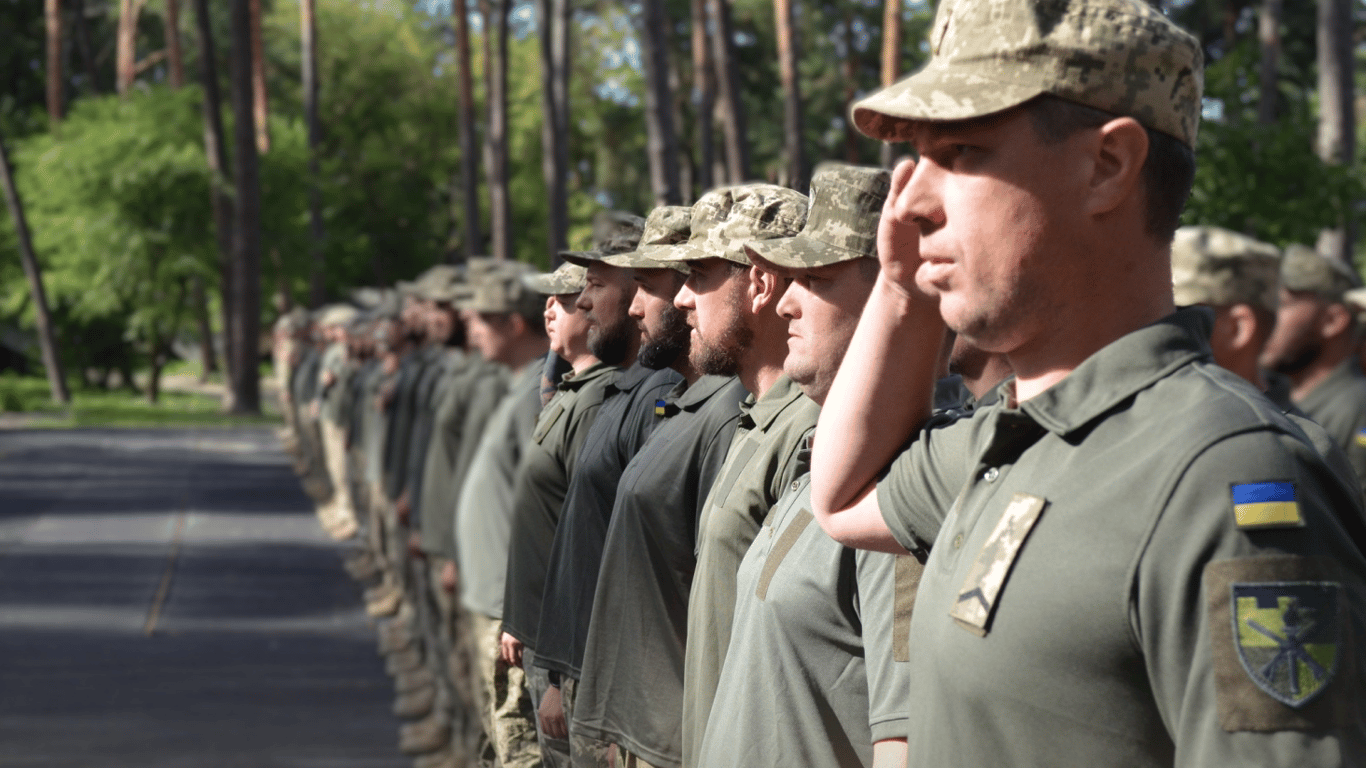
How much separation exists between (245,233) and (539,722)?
3384 centimetres

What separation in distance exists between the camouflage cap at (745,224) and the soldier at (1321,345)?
3.62 metres

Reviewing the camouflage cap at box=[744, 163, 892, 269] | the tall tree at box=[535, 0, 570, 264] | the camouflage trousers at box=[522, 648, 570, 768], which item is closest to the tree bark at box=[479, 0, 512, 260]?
the tall tree at box=[535, 0, 570, 264]

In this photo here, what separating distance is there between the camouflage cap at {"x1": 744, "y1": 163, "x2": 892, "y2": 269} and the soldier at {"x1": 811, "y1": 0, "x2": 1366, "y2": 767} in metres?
0.98

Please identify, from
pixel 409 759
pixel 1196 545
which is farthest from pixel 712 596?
pixel 409 759

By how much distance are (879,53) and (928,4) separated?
5.95 meters

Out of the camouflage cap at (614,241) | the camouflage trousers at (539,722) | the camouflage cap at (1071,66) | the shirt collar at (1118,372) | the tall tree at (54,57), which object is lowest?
the camouflage trousers at (539,722)

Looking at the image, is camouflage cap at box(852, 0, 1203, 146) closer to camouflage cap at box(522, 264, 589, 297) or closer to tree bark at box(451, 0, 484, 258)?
camouflage cap at box(522, 264, 589, 297)

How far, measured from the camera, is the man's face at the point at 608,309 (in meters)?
5.83

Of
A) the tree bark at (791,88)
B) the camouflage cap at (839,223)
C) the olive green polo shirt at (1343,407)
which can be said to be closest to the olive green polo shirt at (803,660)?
the camouflage cap at (839,223)

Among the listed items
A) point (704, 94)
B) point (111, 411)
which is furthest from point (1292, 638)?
point (111, 411)

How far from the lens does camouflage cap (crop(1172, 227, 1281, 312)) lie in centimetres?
456

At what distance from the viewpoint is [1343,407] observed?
7086 mm

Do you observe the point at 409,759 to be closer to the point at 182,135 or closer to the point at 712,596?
the point at 712,596

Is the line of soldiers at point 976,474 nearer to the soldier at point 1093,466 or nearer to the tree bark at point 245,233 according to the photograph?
the soldier at point 1093,466
